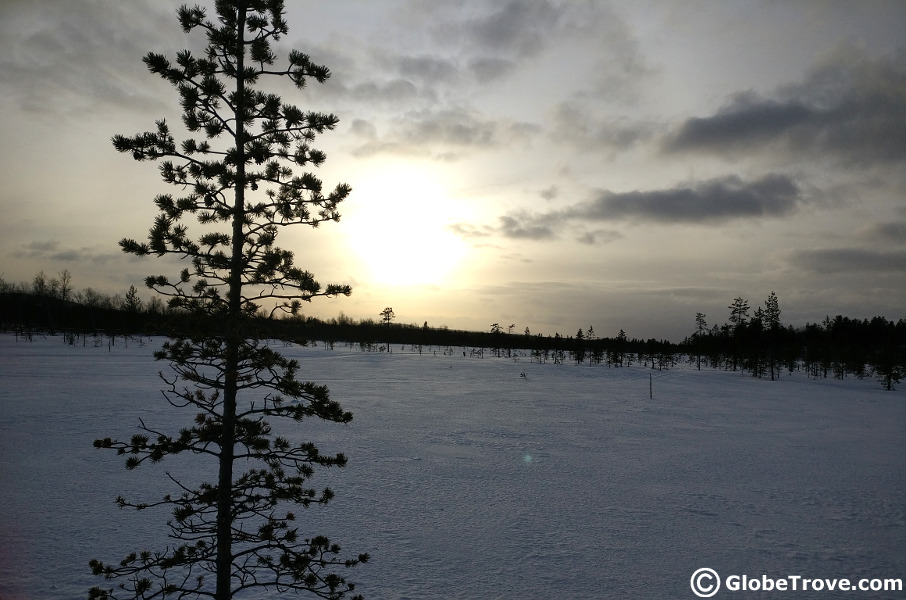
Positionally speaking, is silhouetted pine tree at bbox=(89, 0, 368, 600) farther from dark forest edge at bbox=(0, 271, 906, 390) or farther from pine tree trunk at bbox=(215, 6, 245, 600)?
dark forest edge at bbox=(0, 271, 906, 390)

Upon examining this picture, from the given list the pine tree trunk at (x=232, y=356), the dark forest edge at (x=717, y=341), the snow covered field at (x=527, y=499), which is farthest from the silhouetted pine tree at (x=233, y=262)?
the dark forest edge at (x=717, y=341)

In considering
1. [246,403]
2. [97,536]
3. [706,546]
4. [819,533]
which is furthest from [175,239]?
[246,403]

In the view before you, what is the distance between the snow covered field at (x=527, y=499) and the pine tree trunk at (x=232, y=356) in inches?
132

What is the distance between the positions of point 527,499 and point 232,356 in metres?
9.35

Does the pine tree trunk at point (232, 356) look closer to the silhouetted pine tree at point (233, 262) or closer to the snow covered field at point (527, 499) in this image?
the silhouetted pine tree at point (233, 262)

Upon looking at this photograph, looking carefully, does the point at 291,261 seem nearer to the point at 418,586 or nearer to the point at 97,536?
the point at 418,586

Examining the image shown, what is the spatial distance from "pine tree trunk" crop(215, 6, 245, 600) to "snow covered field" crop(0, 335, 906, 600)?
11.0 feet

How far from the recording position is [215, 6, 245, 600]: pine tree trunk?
504cm

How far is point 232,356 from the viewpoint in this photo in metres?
5.06

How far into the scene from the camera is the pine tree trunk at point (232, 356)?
Answer: 504 cm

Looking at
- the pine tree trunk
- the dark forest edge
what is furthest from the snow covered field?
the dark forest edge

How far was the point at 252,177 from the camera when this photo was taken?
5.24 m

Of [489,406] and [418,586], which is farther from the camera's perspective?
[489,406]

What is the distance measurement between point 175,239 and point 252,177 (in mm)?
1009
